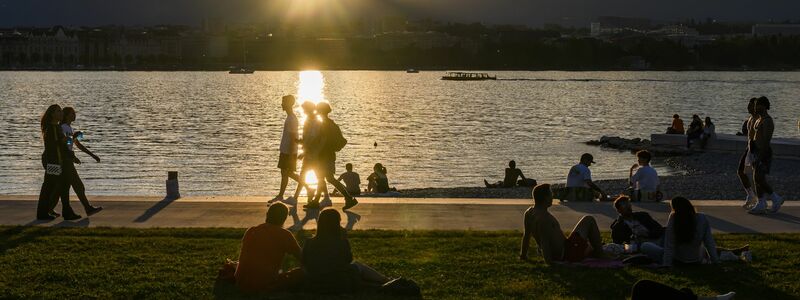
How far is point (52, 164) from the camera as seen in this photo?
13.9 m

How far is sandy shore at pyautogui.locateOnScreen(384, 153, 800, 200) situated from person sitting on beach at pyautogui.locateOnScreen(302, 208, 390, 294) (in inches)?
475

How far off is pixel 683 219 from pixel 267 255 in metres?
3.86

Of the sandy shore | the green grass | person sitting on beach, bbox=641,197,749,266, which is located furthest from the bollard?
person sitting on beach, bbox=641,197,749,266

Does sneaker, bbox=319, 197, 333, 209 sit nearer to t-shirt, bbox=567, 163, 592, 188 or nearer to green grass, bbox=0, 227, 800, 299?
green grass, bbox=0, 227, 800, 299

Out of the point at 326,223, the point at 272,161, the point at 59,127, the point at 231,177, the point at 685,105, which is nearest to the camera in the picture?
the point at 326,223

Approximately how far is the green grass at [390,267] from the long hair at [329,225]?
1.95 ft

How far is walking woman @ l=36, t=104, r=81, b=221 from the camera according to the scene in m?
13.7

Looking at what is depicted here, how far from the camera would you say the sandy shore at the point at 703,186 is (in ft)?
71.9

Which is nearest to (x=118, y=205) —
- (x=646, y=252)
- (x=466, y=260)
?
(x=466, y=260)

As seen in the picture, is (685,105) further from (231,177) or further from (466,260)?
(466,260)

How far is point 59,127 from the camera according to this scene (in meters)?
14.0

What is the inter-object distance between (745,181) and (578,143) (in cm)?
3527

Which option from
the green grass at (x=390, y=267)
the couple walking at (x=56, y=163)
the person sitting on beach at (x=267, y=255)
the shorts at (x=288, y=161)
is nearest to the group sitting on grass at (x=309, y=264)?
the person sitting on beach at (x=267, y=255)

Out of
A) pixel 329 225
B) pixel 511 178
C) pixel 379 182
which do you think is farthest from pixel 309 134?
pixel 511 178
